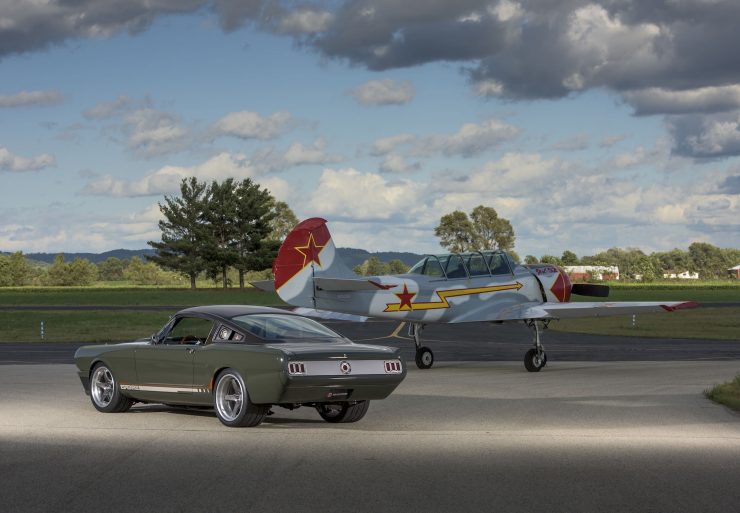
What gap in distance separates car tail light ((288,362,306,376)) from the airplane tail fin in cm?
1115

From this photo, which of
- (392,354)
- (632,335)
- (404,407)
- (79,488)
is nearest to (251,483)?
(79,488)

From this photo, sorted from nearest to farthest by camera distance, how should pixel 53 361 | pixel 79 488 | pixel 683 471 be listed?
pixel 79 488 < pixel 683 471 < pixel 53 361

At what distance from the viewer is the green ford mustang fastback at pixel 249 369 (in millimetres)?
12305

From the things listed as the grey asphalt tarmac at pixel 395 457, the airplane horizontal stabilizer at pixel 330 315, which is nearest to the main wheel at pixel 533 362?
the airplane horizontal stabilizer at pixel 330 315

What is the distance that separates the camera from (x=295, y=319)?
46.0 ft

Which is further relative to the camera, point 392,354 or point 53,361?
point 53,361

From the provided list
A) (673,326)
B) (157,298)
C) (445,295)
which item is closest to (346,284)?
(445,295)

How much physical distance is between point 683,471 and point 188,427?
6.18 meters

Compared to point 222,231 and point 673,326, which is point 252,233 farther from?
point 673,326

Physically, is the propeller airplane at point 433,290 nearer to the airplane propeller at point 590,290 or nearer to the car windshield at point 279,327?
the airplane propeller at point 590,290

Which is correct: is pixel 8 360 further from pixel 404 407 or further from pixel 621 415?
pixel 621 415

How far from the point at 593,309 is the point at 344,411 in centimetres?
1219

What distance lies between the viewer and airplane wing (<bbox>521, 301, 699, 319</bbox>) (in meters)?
24.0

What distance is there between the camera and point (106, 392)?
14883mm
